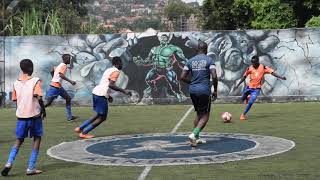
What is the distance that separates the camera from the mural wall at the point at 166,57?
23266 mm

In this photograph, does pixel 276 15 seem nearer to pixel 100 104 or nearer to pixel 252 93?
pixel 252 93

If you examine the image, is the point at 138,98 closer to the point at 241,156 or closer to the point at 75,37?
the point at 75,37

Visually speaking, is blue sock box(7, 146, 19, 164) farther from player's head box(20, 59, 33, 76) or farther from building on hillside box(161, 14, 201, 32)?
building on hillside box(161, 14, 201, 32)

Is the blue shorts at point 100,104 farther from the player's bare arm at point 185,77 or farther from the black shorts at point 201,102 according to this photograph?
the black shorts at point 201,102

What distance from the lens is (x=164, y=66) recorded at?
24.0m

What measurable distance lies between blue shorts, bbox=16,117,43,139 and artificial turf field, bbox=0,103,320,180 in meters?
0.62

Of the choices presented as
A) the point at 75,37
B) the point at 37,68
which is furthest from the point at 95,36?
the point at 37,68

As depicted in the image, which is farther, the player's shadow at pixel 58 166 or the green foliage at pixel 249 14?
the green foliage at pixel 249 14

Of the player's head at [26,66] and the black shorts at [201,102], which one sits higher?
the player's head at [26,66]

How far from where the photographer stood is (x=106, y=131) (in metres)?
14.7

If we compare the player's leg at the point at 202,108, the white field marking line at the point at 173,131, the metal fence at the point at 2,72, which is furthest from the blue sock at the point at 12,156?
the metal fence at the point at 2,72

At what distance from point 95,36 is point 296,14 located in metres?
14.2

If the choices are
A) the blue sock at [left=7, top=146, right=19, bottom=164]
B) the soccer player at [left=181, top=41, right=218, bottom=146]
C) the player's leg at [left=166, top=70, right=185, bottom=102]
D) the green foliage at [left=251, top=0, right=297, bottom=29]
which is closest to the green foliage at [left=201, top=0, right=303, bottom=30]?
the green foliage at [left=251, top=0, right=297, bottom=29]

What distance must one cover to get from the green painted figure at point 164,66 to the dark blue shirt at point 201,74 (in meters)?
12.5
